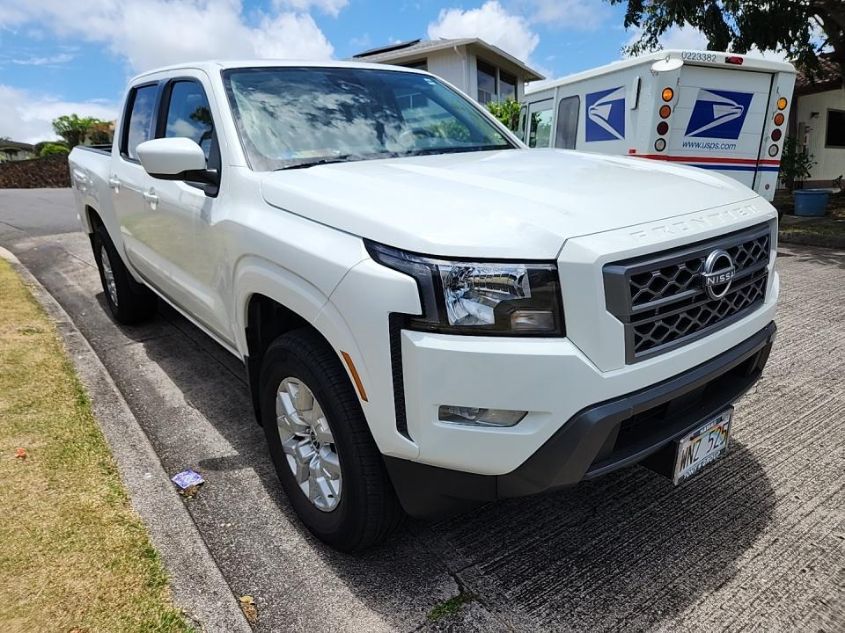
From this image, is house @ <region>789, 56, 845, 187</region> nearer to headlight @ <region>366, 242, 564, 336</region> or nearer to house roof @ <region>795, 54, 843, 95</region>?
house roof @ <region>795, 54, 843, 95</region>

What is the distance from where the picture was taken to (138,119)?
14.3ft

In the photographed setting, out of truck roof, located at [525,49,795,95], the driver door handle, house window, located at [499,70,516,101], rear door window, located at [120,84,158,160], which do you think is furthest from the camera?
house window, located at [499,70,516,101]

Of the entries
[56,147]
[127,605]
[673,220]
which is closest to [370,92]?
[673,220]

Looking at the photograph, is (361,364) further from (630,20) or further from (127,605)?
(630,20)

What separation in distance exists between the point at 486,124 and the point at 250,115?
145 cm

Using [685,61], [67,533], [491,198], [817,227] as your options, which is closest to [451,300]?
[491,198]

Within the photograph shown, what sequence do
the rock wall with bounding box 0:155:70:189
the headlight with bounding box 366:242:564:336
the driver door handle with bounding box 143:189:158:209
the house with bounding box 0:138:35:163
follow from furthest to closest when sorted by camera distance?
the house with bounding box 0:138:35:163 → the rock wall with bounding box 0:155:70:189 → the driver door handle with bounding box 143:189:158:209 → the headlight with bounding box 366:242:564:336

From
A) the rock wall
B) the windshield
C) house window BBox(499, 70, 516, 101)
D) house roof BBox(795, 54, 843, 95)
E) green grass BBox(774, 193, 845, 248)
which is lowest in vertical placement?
the rock wall

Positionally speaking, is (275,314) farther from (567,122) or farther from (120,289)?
(567,122)

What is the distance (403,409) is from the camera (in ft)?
6.23

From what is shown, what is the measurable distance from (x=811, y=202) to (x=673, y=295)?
38.6ft

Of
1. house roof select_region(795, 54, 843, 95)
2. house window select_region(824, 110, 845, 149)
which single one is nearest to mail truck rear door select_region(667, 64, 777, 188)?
house roof select_region(795, 54, 843, 95)

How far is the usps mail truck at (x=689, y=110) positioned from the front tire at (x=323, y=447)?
680 centimetres

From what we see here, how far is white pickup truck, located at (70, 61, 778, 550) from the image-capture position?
5.93 ft
